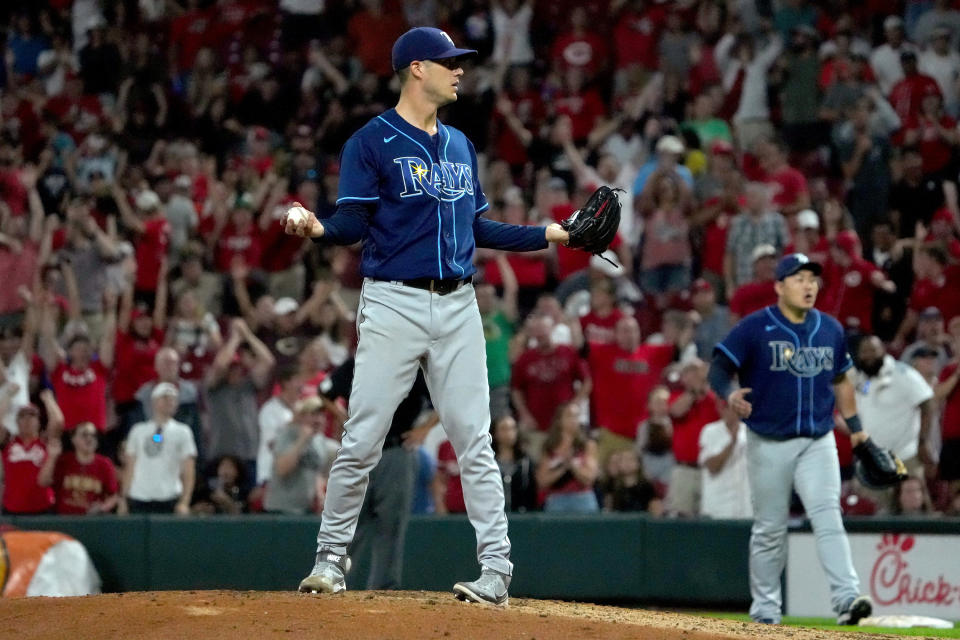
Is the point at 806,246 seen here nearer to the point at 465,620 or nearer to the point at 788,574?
the point at 788,574

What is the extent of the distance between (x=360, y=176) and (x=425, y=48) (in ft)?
1.83

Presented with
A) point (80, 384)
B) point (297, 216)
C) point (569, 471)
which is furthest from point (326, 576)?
point (80, 384)

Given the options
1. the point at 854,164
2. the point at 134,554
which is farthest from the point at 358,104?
the point at 134,554

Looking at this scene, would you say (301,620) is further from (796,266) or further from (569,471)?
(569,471)

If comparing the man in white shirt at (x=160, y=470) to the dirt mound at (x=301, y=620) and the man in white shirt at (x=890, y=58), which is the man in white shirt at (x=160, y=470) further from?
the man in white shirt at (x=890, y=58)

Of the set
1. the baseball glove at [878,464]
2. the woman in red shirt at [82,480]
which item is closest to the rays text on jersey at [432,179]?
the baseball glove at [878,464]

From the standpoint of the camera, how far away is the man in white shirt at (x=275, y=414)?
11.5 meters

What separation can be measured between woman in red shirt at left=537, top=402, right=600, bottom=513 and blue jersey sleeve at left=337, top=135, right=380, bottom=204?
Result: 18.2ft

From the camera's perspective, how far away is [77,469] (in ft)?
37.8

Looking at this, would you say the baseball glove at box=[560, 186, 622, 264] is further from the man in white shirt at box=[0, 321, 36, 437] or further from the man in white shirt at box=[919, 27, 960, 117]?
the man in white shirt at box=[919, 27, 960, 117]

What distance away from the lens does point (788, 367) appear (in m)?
8.02

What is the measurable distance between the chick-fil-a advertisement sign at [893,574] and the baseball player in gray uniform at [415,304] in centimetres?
467

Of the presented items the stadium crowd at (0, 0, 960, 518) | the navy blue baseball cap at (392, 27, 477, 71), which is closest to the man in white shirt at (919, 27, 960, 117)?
the stadium crowd at (0, 0, 960, 518)

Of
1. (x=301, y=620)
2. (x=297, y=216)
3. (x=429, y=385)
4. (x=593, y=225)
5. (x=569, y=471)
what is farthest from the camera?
(x=569, y=471)
